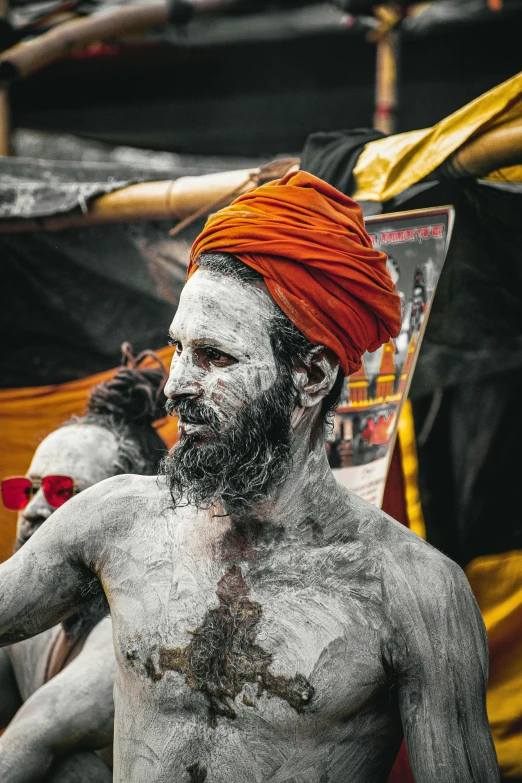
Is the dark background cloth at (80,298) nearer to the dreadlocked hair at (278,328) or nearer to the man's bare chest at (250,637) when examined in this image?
the dreadlocked hair at (278,328)

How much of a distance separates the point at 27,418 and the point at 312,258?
106 inches

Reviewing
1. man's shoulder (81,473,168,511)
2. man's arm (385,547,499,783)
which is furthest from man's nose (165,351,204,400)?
man's arm (385,547,499,783)

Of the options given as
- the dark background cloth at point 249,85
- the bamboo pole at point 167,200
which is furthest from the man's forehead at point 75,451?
the dark background cloth at point 249,85

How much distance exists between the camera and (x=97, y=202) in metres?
3.98

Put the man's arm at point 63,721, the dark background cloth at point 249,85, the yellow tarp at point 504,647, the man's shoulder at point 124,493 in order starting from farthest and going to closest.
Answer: the dark background cloth at point 249,85
the yellow tarp at point 504,647
the man's arm at point 63,721
the man's shoulder at point 124,493

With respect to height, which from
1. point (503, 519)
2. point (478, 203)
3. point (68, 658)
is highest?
point (478, 203)

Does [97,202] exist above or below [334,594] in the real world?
above

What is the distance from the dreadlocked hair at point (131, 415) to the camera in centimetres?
326

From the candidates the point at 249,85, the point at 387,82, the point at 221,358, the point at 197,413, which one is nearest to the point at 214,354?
the point at 221,358

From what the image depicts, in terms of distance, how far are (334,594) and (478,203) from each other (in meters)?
1.39

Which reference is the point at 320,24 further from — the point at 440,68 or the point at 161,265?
the point at 161,265

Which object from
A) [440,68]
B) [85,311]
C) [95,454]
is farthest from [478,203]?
[440,68]

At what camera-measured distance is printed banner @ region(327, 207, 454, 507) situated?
2.96 meters

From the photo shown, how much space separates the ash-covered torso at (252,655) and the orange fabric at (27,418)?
232cm
